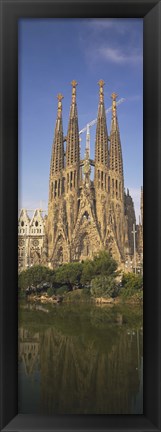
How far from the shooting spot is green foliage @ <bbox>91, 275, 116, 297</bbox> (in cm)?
172

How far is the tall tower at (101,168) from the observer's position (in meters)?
1.75

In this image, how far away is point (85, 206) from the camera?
1762 millimetres

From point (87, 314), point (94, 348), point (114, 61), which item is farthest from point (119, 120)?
point (94, 348)

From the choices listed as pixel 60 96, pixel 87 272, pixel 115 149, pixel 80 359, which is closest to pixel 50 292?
pixel 87 272

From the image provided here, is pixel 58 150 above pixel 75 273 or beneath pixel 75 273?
above

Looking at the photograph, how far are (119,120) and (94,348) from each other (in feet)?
3.31

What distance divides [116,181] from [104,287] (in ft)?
1.57

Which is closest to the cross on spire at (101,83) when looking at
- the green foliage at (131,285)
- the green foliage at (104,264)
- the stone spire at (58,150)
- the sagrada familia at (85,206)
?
the sagrada familia at (85,206)

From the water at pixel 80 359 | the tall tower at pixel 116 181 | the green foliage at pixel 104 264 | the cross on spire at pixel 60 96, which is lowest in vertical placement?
the water at pixel 80 359

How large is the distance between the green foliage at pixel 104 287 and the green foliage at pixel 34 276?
0.21m

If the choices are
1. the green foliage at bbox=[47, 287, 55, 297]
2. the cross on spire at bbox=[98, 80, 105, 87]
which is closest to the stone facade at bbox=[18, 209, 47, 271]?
the green foliage at bbox=[47, 287, 55, 297]

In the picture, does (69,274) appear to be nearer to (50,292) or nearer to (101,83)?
(50,292)
